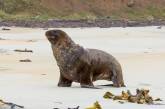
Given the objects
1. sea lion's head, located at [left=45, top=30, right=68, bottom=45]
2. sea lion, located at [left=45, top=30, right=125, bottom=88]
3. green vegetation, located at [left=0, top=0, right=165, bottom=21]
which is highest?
sea lion's head, located at [left=45, top=30, right=68, bottom=45]

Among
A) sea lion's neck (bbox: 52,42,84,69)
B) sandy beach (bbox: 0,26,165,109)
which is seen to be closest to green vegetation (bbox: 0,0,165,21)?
sandy beach (bbox: 0,26,165,109)

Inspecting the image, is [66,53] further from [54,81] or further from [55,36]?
[54,81]

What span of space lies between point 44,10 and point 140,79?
44.4 m

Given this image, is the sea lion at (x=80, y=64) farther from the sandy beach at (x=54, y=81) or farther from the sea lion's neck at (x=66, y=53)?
the sandy beach at (x=54, y=81)

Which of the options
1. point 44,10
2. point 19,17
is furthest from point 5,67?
point 44,10

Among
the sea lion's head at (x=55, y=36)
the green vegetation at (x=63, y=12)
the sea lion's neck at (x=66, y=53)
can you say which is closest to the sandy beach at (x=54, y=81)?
the sea lion's neck at (x=66, y=53)

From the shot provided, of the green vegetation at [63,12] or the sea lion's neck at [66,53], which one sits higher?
the sea lion's neck at [66,53]

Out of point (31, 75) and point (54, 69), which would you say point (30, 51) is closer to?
point (54, 69)

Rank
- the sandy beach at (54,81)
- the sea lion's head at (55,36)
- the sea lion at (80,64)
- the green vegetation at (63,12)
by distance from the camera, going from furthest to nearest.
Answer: the green vegetation at (63,12) → the sea lion's head at (55,36) → the sea lion at (80,64) → the sandy beach at (54,81)

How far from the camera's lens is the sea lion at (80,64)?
1304 cm

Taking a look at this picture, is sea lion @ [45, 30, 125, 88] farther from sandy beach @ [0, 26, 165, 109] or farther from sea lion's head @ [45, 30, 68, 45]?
sandy beach @ [0, 26, 165, 109]

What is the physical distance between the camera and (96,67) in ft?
43.3

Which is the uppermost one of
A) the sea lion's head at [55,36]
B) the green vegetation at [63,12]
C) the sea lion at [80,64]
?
the sea lion's head at [55,36]

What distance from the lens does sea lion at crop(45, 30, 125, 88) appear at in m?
13.0
